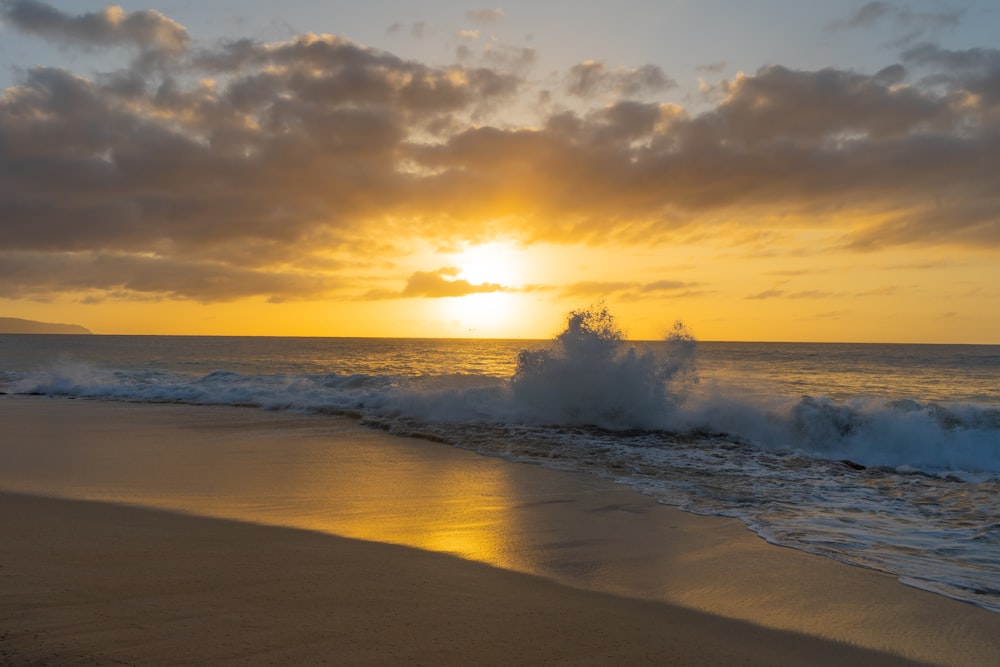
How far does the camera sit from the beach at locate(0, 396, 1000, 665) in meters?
3.46

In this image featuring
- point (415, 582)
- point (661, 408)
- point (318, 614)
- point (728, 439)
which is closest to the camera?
point (318, 614)

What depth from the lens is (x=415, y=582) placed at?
4.53 metres

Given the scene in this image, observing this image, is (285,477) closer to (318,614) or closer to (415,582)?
(415,582)

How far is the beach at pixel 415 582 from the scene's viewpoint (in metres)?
3.46

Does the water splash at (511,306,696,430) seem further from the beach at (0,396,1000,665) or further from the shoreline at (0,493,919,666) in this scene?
the shoreline at (0,493,919,666)

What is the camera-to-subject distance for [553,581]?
4809mm

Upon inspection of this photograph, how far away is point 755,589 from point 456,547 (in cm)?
235

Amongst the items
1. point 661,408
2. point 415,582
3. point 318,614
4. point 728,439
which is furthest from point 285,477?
point 661,408

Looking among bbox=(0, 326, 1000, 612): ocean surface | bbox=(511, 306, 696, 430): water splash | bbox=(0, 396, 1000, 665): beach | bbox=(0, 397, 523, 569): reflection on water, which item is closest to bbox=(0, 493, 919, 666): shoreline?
bbox=(0, 396, 1000, 665): beach

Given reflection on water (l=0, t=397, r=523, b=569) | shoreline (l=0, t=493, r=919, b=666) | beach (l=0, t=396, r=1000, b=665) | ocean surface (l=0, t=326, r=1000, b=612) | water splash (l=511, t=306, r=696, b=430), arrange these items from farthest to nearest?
water splash (l=511, t=306, r=696, b=430) < ocean surface (l=0, t=326, r=1000, b=612) < reflection on water (l=0, t=397, r=523, b=569) < beach (l=0, t=396, r=1000, b=665) < shoreline (l=0, t=493, r=919, b=666)

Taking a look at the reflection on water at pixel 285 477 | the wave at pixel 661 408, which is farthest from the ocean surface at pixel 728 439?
the reflection on water at pixel 285 477

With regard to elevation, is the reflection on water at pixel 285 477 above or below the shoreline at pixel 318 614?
below

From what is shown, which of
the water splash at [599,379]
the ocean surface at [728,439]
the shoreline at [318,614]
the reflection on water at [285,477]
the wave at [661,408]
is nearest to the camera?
the shoreline at [318,614]

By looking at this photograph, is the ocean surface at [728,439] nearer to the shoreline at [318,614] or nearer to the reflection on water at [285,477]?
the reflection on water at [285,477]
